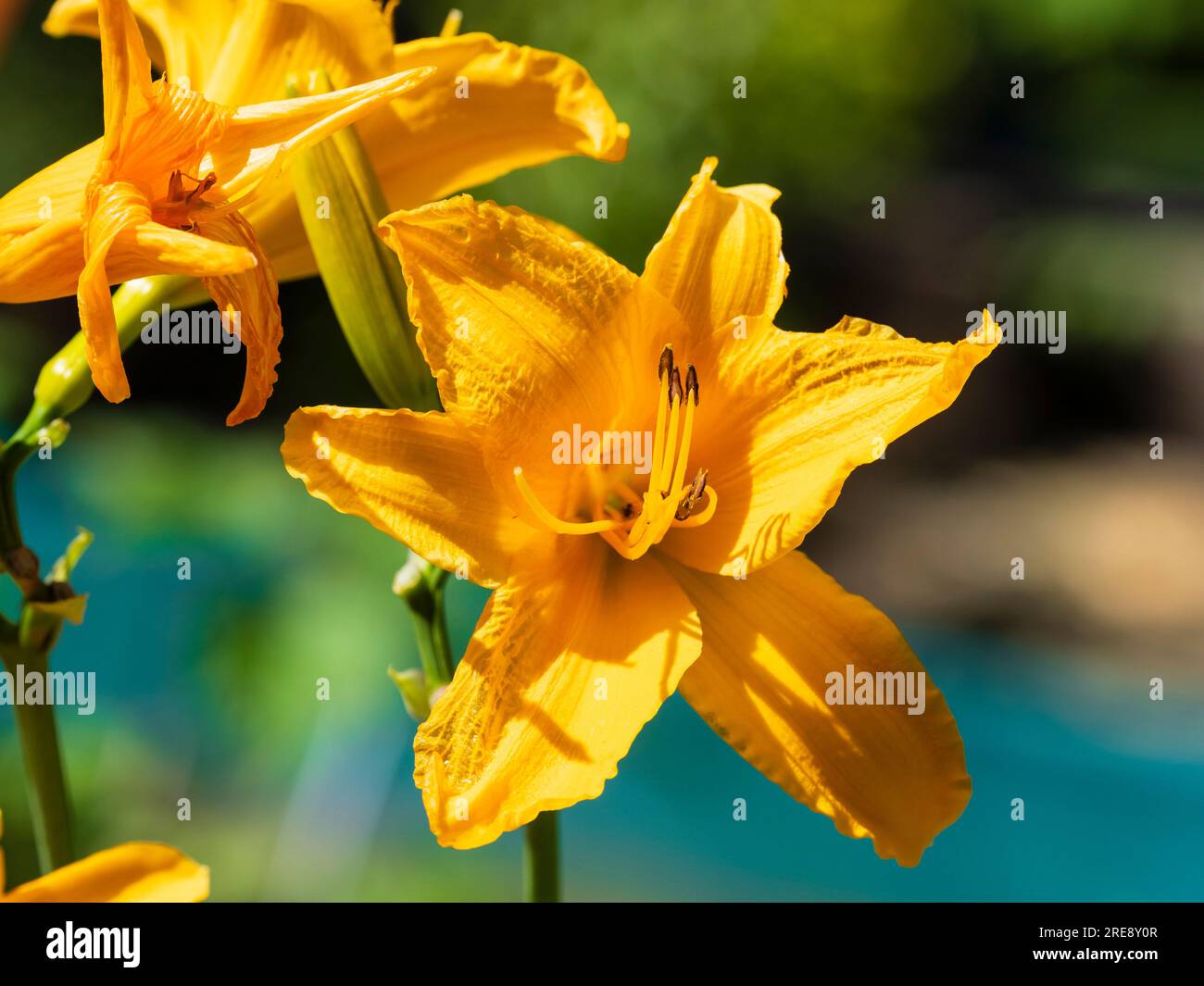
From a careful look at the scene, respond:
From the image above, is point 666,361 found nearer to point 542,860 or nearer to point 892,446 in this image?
point 542,860

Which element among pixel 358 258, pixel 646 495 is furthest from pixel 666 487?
pixel 358 258

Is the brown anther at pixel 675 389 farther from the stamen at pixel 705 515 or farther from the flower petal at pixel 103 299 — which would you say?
the flower petal at pixel 103 299

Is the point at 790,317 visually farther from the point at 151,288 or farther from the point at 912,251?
the point at 151,288

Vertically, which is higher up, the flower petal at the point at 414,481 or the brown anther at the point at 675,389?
the brown anther at the point at 675,389

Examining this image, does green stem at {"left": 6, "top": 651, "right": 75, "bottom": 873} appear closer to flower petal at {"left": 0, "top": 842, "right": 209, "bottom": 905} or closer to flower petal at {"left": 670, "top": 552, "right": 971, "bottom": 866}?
flower petal at {"left": 0, "top": 842, "right": 209, "bottom": 905}

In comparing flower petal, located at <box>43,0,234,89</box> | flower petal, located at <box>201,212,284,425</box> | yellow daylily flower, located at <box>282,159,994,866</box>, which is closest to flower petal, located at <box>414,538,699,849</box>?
yellow daylily flower, located at <box>282,159,994,866</box>

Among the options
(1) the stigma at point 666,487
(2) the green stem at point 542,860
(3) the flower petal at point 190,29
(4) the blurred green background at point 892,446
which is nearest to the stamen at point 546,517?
(1) the stigma at point 666,487
